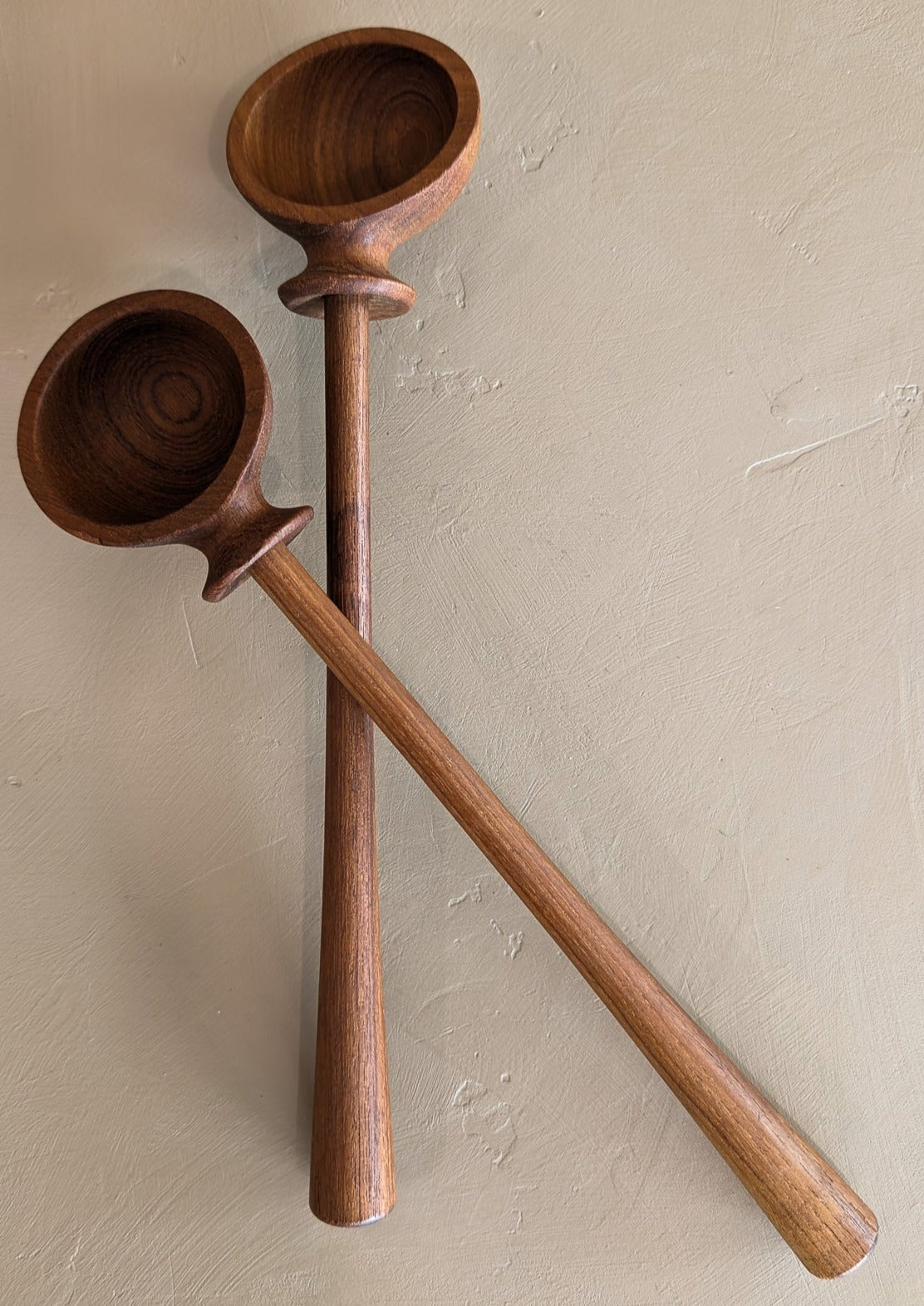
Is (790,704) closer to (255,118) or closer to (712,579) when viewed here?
(712,579)

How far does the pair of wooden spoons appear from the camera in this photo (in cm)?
40

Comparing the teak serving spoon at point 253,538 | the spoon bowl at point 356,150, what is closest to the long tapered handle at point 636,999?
the teak serving spoon at point 253,538

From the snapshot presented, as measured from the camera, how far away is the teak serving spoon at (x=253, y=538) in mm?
397

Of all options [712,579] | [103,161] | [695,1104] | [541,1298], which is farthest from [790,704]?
[103,161]

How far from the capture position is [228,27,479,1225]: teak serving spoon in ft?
1.39

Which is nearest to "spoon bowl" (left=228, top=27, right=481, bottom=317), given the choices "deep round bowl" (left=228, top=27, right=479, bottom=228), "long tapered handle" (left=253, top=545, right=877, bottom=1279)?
"deep round bowl" (left=228, top=27, right=479, bottom=228)

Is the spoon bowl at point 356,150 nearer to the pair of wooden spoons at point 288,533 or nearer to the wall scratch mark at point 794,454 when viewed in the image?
the pair of wooden spoons at point 288,533

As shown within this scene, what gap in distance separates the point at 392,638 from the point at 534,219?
0.21 m

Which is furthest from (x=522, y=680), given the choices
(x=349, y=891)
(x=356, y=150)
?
(x=356, y=150)

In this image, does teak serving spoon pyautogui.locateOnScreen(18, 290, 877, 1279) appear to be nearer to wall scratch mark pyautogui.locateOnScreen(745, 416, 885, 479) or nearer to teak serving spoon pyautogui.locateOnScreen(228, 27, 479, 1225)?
teak serving spoon pyautogui.locateOnScreen(228, 27, 479, 1225)

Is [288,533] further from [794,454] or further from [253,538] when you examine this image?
[794,454]

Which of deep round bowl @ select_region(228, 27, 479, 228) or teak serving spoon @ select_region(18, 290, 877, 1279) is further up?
deep round bowl @ select_region(228, 27, 479, 228)

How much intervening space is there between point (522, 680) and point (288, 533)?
5.1 inches

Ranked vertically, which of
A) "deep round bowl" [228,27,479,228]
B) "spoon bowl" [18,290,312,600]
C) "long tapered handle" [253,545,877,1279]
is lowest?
"long tapered handle" [253,545,877,1279]
